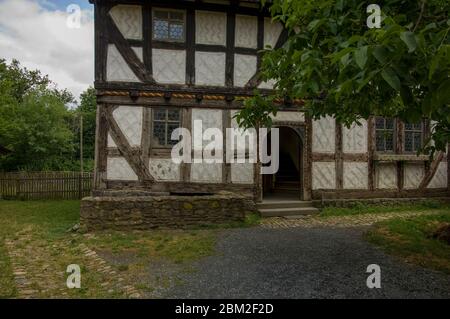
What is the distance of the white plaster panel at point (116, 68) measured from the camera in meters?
9.70

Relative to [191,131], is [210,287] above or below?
below

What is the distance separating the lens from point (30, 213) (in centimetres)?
1063

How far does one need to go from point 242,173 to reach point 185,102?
9.03 ft

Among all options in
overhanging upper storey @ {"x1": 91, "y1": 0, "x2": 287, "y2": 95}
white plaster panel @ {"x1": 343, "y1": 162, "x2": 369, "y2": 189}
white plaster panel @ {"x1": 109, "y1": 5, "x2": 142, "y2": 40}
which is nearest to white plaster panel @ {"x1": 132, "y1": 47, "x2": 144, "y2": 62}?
overhanging upper storey @ {"x1": 91, "y1": 0, "x2": 287, "y2": 95}

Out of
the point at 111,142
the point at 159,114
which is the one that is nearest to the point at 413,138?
the point at 159,114

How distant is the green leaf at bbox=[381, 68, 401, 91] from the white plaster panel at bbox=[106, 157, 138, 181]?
868 cm

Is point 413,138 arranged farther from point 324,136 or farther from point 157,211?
point 157,211

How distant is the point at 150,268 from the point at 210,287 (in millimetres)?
1214

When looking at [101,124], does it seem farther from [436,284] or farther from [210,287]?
[436,284]

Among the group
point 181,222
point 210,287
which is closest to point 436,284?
point 210,287

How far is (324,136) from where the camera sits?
11.1 meters

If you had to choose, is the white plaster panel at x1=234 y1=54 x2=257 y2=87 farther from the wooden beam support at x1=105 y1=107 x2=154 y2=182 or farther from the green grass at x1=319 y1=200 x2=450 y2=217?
the green grass at x1=319 y1=200 x2=450 y2=217

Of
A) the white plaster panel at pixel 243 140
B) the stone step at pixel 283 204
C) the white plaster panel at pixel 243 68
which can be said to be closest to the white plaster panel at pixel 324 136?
the stone step at pixel 283 204

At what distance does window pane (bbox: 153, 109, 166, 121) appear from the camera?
32.9 ft
